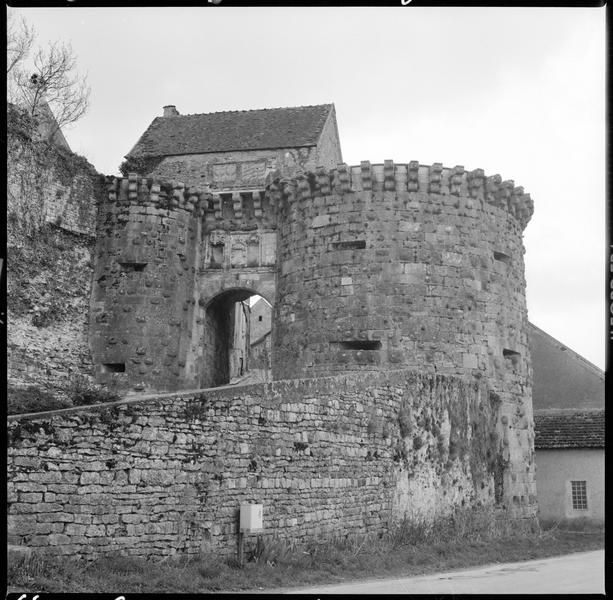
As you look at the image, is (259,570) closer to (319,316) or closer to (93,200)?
(319,316)

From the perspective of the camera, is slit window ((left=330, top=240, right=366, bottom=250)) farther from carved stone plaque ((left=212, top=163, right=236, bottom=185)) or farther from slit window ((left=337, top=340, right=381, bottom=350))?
carved stone plaque ((left=212, top=163, right=236, bottom=185))

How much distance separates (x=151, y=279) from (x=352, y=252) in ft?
14.8

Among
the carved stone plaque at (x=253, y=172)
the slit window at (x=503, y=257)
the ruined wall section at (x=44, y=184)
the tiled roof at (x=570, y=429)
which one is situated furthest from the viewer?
the carved stone plaque at (x=253, y=172)

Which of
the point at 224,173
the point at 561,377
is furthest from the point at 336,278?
the point at 561,377

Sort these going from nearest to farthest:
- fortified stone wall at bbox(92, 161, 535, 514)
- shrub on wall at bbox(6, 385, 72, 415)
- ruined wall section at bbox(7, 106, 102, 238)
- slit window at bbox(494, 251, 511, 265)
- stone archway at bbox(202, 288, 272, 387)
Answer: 1. shrub on wall at bbox(6, 385, 72, 415)
2. ruined wall section at bbox(7, 106, 102, 238)
3. fortified stone wall at bbox(92, 161, 535, 514)
4. slit window at bbox(494, 251, 511, 265)
5. stone archway at bbox(202, 288, 272, 387)

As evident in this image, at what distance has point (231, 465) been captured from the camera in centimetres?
1045

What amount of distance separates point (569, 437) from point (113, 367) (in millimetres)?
12418

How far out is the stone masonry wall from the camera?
342 inches

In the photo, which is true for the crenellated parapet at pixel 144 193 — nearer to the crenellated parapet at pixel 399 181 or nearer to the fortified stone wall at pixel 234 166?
the crenellated parapet at pixel 399 181

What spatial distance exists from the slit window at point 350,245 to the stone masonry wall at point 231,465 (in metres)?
4.27

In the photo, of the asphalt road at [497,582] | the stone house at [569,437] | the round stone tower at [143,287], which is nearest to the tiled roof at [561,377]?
the stone house at [569,437]

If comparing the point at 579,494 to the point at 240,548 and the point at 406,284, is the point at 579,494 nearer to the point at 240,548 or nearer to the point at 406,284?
the point at 406,284

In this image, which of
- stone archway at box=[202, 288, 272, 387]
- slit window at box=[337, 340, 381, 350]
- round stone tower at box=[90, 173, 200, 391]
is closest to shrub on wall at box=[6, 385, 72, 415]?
round stone tower at box=[90, 173, 200, 391]

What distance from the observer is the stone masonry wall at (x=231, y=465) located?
8.70 metres
